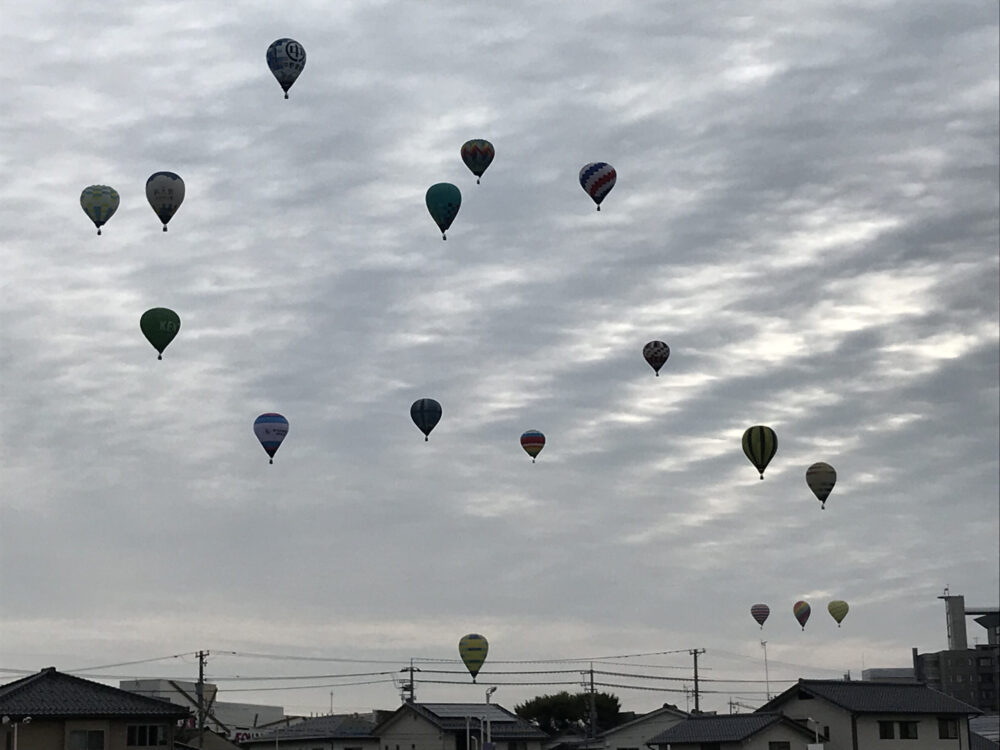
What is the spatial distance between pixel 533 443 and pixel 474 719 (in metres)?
17.2

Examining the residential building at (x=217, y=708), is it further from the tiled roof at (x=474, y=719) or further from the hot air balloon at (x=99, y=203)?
the hot air balloon at (x=99, y=203)

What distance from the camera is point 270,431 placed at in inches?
2847

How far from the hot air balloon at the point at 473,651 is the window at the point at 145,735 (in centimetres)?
2258

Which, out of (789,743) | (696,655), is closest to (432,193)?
(789,743)

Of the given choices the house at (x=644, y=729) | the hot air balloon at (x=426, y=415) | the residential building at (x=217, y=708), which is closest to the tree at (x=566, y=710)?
the residential building at (x=217, y=708)

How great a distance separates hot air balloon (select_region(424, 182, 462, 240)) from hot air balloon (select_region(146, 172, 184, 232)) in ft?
41.1

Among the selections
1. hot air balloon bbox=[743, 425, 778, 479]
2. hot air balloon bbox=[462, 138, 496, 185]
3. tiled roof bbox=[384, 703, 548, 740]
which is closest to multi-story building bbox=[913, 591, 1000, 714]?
tiled roof bbox=[384, 703, 548, 740]

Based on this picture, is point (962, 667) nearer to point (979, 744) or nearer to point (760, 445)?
point (979, 744)

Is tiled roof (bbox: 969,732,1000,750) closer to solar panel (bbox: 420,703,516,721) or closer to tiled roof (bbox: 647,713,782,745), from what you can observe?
tiled roof (bbox: 647,713,782,745)

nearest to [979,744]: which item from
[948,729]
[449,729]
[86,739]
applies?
[948,729]

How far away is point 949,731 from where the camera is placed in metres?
77.3

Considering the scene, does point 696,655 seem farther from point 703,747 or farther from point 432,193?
point 432,193

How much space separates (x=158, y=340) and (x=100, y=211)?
24.8 ft

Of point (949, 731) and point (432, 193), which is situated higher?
point (432, 193)
